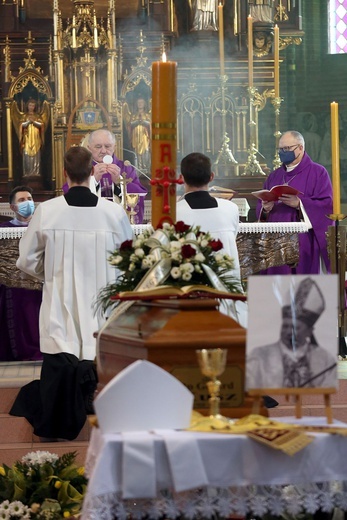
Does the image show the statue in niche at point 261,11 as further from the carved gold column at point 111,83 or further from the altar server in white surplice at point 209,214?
the altar server in white surplice at point 209,214

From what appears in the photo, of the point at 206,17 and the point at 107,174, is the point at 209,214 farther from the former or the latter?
the point at 206,17

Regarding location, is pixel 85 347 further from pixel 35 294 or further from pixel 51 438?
pixel 35 294

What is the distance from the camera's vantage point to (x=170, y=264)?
13.5 ft

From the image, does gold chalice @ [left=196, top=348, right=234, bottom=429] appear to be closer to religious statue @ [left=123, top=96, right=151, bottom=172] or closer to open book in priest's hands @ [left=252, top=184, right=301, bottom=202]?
open book in priest's hands @ [left=252, top=184, right=301, bottom=202]

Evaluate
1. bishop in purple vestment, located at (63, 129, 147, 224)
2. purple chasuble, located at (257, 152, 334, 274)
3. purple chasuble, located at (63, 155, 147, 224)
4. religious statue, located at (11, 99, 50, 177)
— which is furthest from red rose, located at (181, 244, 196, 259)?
religious statue, located at (11, 99, 50, 177)

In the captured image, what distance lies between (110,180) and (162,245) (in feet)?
14.4

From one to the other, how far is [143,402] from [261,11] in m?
10.6

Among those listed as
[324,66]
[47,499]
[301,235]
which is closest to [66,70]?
[301,235]

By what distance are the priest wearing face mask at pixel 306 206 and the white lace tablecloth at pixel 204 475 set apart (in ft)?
21.1

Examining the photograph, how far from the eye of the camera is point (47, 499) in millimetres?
4844

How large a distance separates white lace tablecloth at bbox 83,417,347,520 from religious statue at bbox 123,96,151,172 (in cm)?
930

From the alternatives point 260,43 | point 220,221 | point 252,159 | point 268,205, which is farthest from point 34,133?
point 220,221

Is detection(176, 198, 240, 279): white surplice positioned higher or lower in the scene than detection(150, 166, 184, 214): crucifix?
lower

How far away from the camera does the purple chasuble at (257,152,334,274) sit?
32.0 ft
